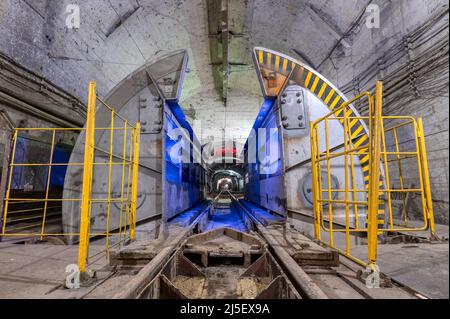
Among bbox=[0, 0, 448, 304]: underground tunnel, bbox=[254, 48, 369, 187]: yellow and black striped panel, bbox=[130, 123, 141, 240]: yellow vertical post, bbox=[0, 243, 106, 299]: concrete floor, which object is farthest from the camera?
bbox=[254, 48, 369, 187]: yellow and black striped panel

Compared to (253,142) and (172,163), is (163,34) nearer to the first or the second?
(253,142)

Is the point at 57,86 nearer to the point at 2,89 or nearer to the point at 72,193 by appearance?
the point at 2,89

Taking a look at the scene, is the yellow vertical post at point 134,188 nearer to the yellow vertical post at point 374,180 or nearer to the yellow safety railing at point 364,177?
the yellow safety railing at point 364,177

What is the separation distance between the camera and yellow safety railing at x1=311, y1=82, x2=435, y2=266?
6.45 ft

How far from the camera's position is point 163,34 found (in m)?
7.76

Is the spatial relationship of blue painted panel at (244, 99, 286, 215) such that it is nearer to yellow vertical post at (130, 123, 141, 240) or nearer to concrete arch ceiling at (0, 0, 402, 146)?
yellow vertical post at (130, 123, 141, 240)

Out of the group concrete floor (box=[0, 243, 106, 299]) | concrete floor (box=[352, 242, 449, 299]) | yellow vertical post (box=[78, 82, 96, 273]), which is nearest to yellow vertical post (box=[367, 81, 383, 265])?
concrete floor (box=[352, 242, 449, 299])

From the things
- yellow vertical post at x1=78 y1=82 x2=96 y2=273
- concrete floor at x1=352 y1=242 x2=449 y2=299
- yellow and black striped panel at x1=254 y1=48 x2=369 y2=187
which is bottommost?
concrete floor at x1=352 y1=242 x2=449 y2=299

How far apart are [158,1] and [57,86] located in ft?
12.2

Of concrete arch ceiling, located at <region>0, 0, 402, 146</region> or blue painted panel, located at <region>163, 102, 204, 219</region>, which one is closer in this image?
blue painted panel, located at <region>163, 102, 204, 219</region>

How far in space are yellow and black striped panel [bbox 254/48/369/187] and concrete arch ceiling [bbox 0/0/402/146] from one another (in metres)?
2.84

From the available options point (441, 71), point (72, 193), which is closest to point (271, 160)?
point (441, 71)
